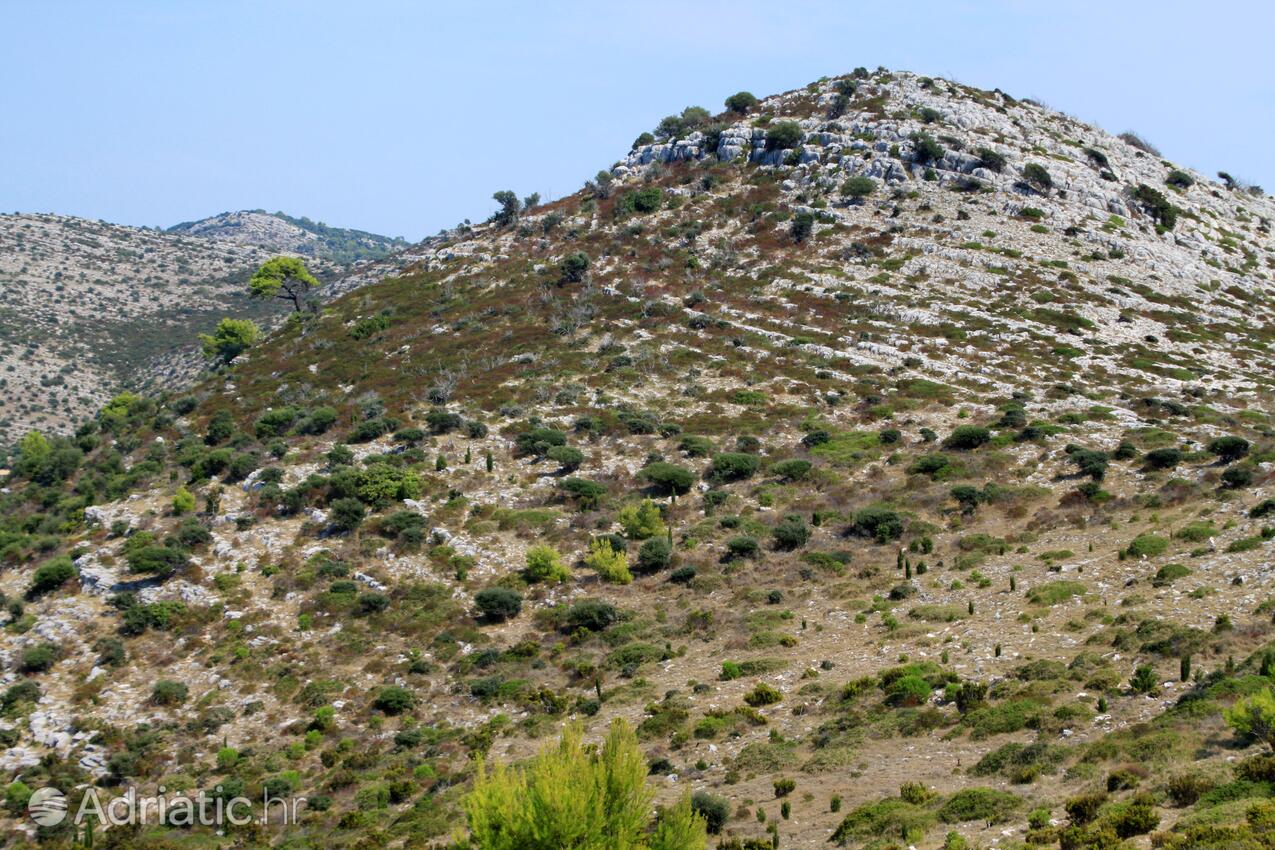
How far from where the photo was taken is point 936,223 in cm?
8038

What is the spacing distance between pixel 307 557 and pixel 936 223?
208 ft

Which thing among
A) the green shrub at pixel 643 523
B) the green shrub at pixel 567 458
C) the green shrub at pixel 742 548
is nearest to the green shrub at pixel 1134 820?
the green shrub at pixel 742 548

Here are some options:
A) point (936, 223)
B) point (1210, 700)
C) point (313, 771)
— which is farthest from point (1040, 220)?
point (313, 771)

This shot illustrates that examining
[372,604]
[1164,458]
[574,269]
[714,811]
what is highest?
[574,269]

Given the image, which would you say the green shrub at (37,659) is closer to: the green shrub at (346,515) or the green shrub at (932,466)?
the green shrub at (346,515)

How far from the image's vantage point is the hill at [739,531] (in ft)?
82.8

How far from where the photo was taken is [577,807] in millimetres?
16766

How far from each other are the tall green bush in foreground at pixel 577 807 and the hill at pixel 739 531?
4187 millimetres

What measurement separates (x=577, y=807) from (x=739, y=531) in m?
28.5

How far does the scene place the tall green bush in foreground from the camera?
16.7 m

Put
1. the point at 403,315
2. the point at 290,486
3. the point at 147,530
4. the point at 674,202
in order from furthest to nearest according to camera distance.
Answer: the point at 674,202 → the point at 403,315 → the point at 290,486 → the point at 147,530

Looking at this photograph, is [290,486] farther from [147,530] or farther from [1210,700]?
[1210,700]

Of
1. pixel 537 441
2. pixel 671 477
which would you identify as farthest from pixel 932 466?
pixel 537 441

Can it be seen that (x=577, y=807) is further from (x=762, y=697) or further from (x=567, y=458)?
(x=567, y=458)
